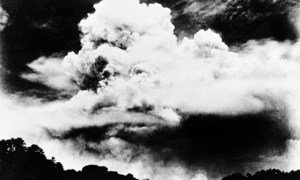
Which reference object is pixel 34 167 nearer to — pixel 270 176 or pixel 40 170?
pixel 40 170

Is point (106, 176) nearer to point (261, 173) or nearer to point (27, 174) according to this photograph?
point (27, 174)

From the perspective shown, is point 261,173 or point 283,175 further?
point 261,173

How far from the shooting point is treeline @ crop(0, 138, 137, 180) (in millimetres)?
35062

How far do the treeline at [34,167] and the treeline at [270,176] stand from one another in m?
12.4

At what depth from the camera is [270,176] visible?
37.6 m

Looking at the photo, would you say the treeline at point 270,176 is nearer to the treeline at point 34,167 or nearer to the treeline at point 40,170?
the treeline at point 40,170

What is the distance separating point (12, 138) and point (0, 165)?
12.9 feet

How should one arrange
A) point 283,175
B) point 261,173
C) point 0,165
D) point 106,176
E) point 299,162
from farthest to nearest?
point 106,176 → point 261,173 → point 283,175 → point 0,165 → point 299,162

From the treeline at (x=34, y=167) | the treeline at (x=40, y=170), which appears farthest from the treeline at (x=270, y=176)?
the treeline at (x=34, y=167)

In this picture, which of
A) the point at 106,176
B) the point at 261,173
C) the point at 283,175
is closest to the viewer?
the point at 283,175

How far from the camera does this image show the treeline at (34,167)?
115 feet

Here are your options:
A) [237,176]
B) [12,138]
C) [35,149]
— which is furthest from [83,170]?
[237,176]

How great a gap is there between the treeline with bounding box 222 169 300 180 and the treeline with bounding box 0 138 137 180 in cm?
1244

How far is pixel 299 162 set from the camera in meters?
29.7
